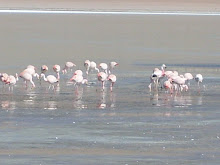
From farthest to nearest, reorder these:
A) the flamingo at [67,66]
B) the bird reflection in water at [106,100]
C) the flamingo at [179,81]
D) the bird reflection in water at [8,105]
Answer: the flamingo at [67,66] → the flamingo at [179,81] → the bird reflection in water at [106,100] → the bird reflection in water at [8,105]

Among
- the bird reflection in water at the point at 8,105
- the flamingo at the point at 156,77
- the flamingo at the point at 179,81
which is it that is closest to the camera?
the bird reflection in water at the point at 8,105

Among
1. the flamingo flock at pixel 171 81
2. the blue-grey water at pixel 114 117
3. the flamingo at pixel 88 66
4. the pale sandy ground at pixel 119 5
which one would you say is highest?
the pale sandy ground at pixel 119 5

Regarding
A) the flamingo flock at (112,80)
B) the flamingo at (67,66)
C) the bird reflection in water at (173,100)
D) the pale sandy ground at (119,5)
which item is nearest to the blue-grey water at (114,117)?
the bird reflection in water at (173,100)

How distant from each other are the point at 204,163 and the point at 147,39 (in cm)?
2661

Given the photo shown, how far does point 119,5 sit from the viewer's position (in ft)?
280

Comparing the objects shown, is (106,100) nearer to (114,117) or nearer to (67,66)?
(114,117)

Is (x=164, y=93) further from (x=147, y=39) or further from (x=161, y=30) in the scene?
(x=161, y=30)

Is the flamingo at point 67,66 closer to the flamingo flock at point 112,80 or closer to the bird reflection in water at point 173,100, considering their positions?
the flamingo flock at point 112,80

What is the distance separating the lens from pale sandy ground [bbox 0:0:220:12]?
80938 mm

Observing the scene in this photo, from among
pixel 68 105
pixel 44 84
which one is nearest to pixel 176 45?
pixel 44 84

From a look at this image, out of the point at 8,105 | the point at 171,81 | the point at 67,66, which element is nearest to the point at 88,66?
the point at 67,66

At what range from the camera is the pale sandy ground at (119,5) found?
80.9m

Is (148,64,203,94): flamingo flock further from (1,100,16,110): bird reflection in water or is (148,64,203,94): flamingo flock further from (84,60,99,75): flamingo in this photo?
(1,100,16,110): bird reflection in water

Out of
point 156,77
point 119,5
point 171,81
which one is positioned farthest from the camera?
point 119,5
